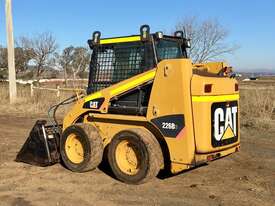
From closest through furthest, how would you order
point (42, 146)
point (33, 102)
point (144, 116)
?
1. point (144, 116)
2. point (42, 146)
3. point (33, 102)

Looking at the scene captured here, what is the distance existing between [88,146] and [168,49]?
2.07 m

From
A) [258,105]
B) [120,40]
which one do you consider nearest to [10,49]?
[258,105]

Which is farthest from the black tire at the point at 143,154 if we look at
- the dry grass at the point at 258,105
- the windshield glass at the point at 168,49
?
the dry grass at the point at 258,105

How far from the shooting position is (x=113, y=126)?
7.69 m

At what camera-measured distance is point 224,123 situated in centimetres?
712

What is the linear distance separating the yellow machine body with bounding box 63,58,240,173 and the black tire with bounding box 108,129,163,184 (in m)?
0.17

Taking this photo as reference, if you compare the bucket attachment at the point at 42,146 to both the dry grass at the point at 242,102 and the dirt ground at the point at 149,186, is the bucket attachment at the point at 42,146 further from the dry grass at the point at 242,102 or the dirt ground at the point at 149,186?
the dry grass at the point at 242,102

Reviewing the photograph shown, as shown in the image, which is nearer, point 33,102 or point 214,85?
point 214,85

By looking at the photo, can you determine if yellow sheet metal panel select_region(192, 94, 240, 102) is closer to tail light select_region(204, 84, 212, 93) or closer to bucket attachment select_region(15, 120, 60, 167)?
tail light select_region(204, 84, 212, 93)

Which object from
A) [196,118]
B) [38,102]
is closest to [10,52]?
[38,102]

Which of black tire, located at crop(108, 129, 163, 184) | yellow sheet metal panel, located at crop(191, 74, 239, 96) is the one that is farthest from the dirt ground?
yellow sheet metal panel, located at crop(191, 74, 239, 96)

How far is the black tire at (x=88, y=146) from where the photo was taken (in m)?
7.71

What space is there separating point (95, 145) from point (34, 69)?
48923 millimetres

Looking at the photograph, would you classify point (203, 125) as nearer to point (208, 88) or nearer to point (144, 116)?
point (208, 88)
